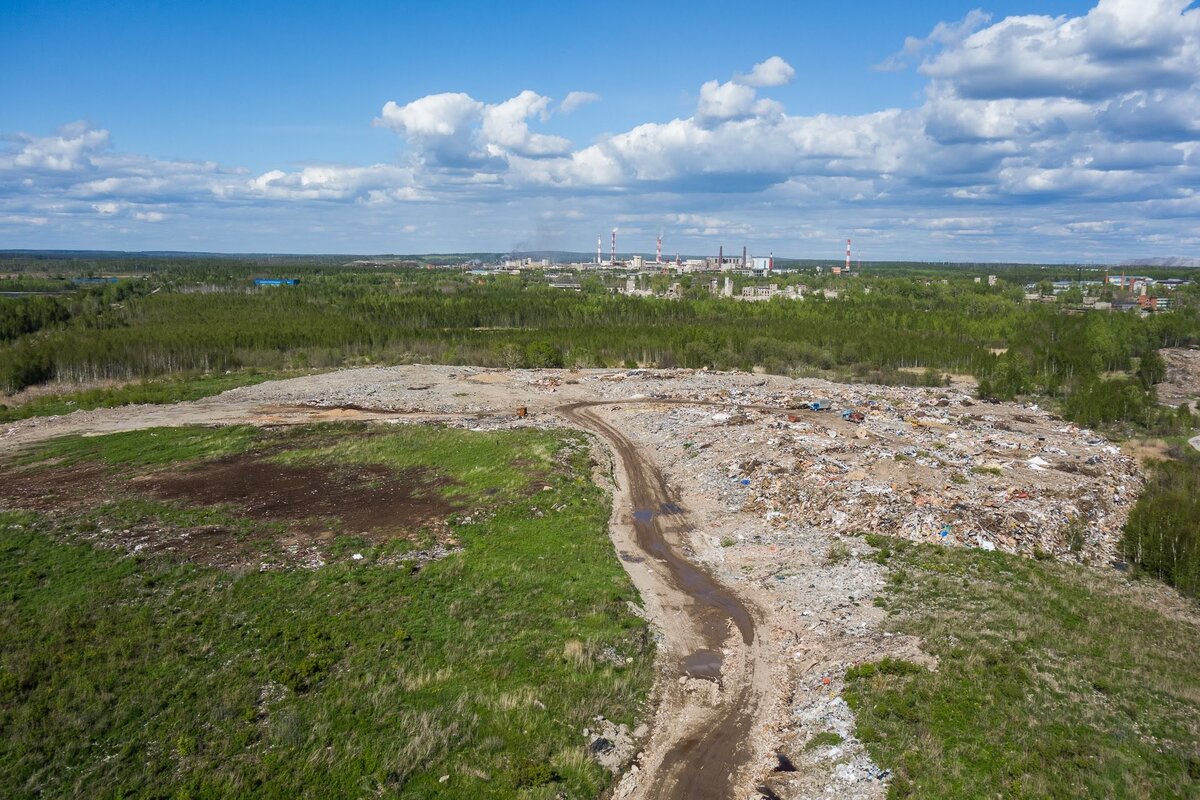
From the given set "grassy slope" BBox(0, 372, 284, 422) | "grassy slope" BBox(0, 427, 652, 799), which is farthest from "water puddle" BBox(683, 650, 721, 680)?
"grassy slope" BBox(0, 372, 284, 422)

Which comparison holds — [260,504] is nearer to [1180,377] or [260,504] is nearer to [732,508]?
[732,508]

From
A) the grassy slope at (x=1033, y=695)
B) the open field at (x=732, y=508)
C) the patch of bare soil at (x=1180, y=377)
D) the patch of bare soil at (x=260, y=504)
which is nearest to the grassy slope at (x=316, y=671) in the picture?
the open field at (x=732, y=508)

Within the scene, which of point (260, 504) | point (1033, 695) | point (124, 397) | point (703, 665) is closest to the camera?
point (1033, 695)

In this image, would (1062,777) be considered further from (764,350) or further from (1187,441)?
(764,350)

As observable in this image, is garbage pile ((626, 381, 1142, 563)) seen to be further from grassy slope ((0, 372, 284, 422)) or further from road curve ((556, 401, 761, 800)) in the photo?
grassy slope ((0, 372, 284, 422))

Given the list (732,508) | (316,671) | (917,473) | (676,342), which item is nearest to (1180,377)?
(676,342)

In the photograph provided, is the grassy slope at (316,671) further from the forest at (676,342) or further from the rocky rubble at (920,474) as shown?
the forest at (676,342)

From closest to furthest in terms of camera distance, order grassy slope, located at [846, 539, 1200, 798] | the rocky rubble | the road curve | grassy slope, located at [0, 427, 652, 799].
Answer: grassy slope, located at [846, 539, 1200, 798]
grassy slope, located at [0, 427, 652, 799]
the road curve
the rocky rubble
